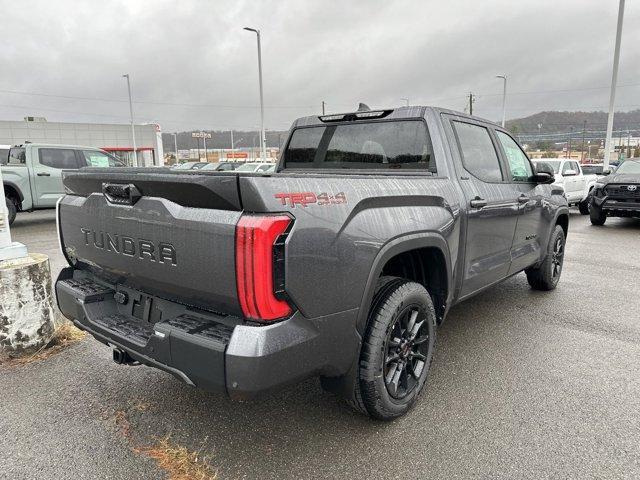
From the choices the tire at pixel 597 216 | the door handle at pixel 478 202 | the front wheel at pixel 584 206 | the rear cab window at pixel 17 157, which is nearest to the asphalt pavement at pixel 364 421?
the door handle at pixel 478 202

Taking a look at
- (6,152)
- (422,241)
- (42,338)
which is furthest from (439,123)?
(6,152)

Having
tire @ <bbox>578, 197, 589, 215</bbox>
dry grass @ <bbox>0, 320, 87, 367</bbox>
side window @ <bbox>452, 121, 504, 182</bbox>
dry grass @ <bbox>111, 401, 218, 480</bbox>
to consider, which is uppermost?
A: side window @ <bbox>452, 121, 504, 182</bbox>

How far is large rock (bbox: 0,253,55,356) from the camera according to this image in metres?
3.54

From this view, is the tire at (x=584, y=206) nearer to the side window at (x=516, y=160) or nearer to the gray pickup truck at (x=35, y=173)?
the side window at (x=516, y=160)

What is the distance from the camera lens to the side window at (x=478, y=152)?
3598 mm

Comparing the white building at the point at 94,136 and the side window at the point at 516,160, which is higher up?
the white building at the point at 94,136

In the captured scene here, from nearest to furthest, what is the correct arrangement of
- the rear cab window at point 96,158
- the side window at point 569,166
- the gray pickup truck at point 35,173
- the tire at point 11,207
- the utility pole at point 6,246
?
the utility pole at point 6,246 → the tire at point 11,207 → the gray pickup truck at point 35,173 → the rear cab window at point 96,158 → the side window at point 569,166

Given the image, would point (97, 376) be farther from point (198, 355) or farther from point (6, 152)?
point (6, 152)

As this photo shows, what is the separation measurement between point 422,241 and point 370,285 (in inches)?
22.8

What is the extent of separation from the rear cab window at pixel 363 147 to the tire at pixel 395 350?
103cm

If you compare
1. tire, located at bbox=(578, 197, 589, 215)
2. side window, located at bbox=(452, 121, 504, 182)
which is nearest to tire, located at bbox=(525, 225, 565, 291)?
side window, located at bbox=(452, 121, 504, 182)

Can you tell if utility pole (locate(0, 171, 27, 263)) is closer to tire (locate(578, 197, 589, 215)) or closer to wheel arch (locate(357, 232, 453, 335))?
wheel arch (locate(357, 232, 453, 335))

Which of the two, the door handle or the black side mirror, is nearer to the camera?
the door handle

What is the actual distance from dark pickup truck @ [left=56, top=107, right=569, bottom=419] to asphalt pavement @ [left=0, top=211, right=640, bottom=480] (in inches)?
11.5
